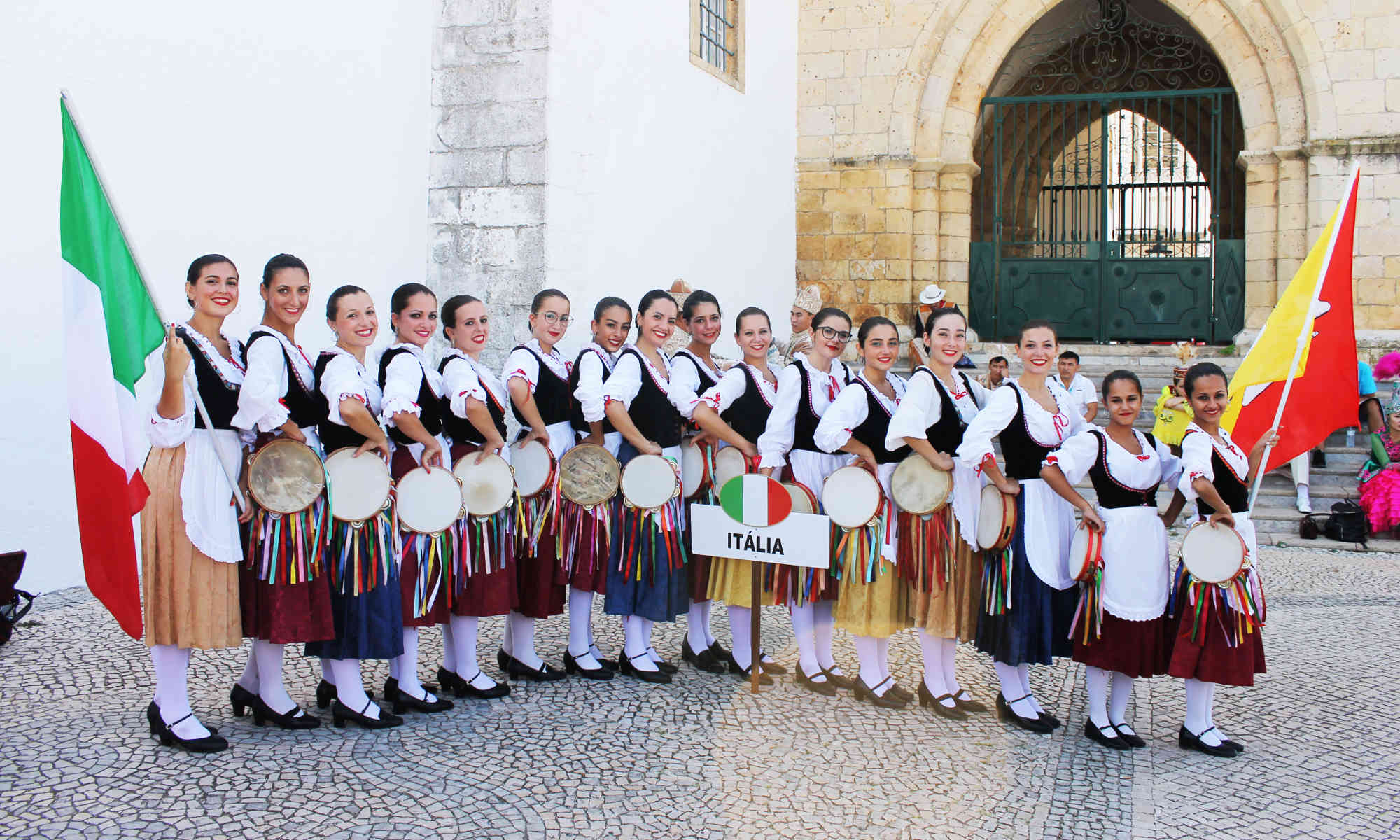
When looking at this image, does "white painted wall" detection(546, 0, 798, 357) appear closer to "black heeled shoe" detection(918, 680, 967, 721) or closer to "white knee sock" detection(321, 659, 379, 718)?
"white knee sock" detection(321, 659, 379, 718)

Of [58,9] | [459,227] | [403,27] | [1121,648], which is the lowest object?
[1121,648]

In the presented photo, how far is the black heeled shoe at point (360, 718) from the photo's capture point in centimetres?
409

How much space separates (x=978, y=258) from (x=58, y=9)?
9.22m

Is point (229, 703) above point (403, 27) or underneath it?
underneath

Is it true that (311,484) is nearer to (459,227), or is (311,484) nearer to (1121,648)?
(1121,648)

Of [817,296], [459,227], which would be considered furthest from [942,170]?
[459,227]

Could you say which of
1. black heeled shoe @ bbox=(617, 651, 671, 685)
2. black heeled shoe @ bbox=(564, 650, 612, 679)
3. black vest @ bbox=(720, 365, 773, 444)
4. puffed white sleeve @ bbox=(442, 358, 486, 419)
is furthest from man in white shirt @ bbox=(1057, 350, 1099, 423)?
puffed white sleeve @ bbox=(442, 358, 486, 419)

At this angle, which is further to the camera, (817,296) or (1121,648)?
(817,296)

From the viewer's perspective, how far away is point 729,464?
4.82 meters

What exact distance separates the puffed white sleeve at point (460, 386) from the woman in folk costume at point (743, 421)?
872mm

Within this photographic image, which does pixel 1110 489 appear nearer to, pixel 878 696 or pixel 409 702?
pixel 878 696

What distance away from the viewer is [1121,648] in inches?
157

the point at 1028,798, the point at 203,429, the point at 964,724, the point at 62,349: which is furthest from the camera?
the point at 62,349

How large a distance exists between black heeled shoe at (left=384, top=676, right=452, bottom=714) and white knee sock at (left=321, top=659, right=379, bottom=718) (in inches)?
7.4
